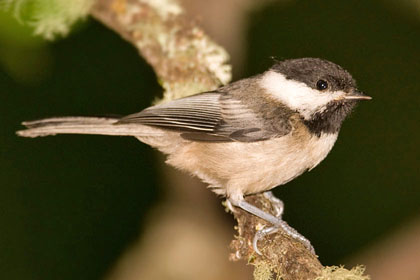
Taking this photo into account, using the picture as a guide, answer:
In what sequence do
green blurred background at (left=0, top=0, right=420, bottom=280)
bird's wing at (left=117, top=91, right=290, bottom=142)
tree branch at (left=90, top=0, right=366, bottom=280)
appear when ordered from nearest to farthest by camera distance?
bird's wing at (left=117, top=91, right=290, bottom=142)
tree branch at (left=90, top=0, right=366, bottom=280)
green blurred background at (left=0, top=0, right=420, bottom=280)

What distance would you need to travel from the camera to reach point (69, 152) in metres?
4.77

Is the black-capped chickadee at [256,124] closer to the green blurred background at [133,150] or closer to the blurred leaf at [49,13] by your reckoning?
the blurred leaf at [49,13]

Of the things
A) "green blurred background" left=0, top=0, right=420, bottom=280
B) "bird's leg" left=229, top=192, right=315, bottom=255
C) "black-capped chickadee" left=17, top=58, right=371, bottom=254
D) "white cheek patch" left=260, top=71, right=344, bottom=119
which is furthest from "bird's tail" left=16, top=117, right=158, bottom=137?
"white cheek patch" left=260, top=71, right=344, bottom=119

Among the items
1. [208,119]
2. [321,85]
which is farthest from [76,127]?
[321,85]

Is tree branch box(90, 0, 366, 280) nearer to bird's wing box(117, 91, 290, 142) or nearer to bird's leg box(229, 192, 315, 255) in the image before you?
bird's leg box(229, 192, 315, 255)

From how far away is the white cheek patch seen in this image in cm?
360

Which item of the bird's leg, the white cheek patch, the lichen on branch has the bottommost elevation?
the bird's leg

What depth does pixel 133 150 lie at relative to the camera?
194 inches

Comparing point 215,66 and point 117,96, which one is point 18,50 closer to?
point 117,96

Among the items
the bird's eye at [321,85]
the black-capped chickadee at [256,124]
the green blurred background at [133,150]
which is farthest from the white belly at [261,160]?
the green blurred background at [133,150]

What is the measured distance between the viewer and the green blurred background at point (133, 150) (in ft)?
14.5

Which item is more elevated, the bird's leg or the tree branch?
the tree branch

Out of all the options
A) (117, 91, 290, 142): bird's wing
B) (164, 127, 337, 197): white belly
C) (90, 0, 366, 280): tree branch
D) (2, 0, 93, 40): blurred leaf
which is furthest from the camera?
(90, 0, 366, 280): tree branch

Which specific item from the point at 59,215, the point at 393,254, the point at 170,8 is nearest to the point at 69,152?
the point at 59,215
